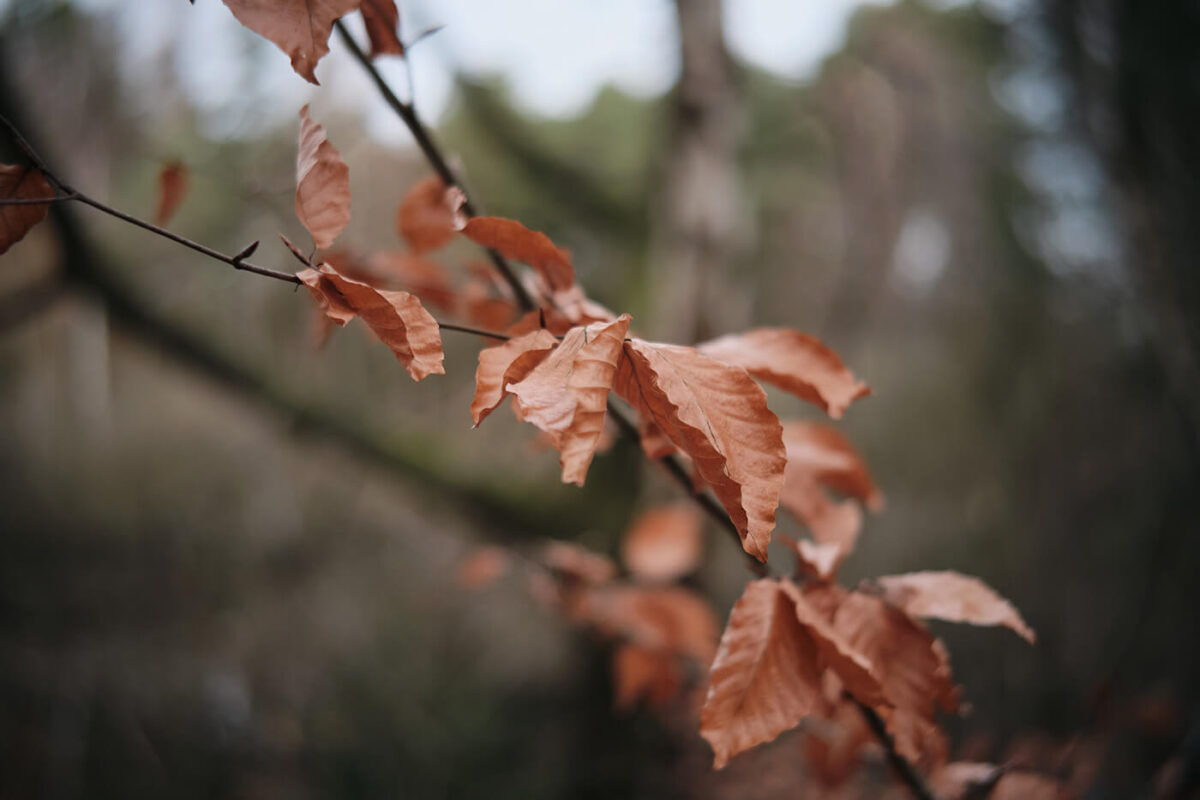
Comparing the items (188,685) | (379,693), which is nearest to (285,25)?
(379,693)

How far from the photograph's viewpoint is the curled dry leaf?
25 centimetres

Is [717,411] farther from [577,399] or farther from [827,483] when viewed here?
[827,483]

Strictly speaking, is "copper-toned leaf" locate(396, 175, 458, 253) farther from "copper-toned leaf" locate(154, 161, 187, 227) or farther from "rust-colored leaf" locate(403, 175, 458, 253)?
"copper-toned leaf" locate(154, 161, 187, 227)

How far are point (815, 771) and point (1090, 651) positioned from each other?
173 cm

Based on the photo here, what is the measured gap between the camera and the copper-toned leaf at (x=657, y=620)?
74 centimetres

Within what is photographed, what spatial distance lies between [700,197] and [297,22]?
3.04 ft

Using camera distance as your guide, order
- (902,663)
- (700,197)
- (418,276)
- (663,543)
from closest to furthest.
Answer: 1. (902,663)
2. (418,276)
3. (663,543)
4. (700,197)

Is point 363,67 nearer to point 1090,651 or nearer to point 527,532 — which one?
point 527,532

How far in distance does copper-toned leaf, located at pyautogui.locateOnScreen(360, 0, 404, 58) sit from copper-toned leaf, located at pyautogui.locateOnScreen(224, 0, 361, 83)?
0.06 metres

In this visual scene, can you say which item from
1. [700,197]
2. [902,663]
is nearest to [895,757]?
[902,663]

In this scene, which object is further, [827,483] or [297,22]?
[827,483]

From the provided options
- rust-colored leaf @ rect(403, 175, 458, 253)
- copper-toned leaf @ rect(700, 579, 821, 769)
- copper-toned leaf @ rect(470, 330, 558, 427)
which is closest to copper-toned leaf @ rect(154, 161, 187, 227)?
rust-colored leaf @ rect(403, 175, 458, 253)

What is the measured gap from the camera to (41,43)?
3.25 ft

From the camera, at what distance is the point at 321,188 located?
0.24 meters
